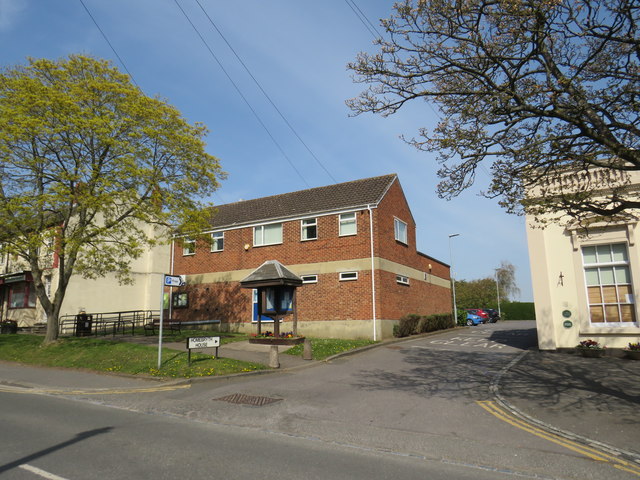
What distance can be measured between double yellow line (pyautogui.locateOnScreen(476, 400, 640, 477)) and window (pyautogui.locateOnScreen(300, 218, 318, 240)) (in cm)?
1550

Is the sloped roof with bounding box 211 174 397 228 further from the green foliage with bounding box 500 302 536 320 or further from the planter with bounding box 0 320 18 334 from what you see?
the green foliage with bounding box 500 302 536 320

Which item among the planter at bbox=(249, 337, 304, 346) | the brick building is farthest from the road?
the brick building

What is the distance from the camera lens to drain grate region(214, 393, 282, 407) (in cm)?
960

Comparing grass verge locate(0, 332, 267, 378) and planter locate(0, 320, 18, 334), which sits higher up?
planter locate(0, 320, 18, 334)

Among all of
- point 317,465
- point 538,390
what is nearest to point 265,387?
point 317,465

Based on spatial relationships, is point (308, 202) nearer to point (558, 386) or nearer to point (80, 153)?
point (80, 153)

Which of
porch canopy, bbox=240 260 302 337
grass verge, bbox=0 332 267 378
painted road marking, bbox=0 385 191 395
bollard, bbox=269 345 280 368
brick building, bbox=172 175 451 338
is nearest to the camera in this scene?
painted road marking, bbox=0 385 191 395

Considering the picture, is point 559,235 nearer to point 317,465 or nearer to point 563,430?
point 563,430

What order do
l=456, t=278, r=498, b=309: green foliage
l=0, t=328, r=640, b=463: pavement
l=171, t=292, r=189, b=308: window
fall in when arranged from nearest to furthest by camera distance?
l=0, t=328, r=640, b=463: pavement, l=171, t=292, r=189, b=308: window, l=456, t=278, r=498, b=309: green foliage

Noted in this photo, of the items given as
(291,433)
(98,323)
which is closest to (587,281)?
(291,433)

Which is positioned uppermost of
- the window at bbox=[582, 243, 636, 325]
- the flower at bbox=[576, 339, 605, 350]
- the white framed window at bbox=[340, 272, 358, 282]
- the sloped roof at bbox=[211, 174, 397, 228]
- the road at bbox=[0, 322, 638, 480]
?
the sloped roof at bbox=[211, 174, 397, 228]

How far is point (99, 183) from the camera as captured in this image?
16547mm

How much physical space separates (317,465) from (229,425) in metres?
2.84

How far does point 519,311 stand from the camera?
58.3 metres
